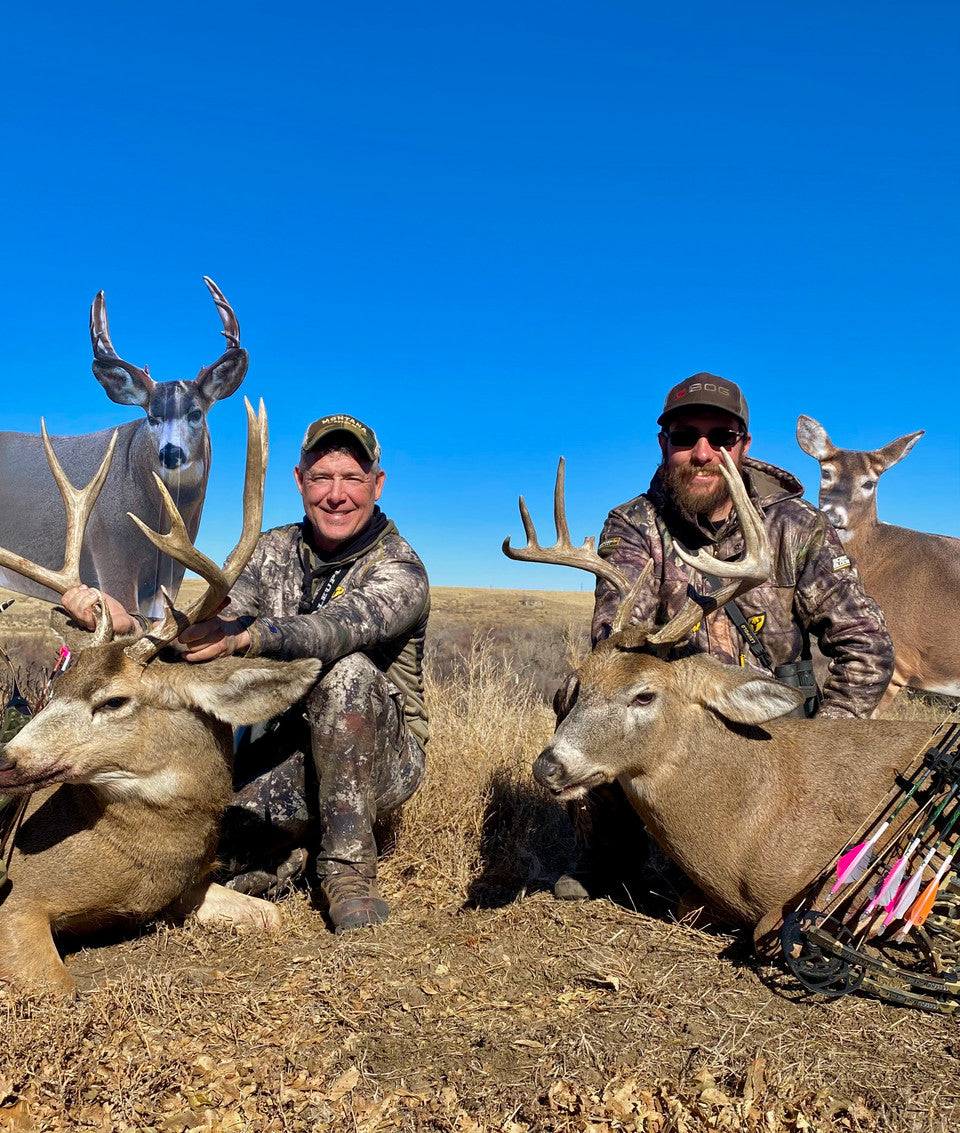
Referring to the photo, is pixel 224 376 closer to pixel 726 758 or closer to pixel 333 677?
pixel 333 677

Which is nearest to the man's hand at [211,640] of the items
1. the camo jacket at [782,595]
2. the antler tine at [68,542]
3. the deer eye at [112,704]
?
the deer eye at [112,704]

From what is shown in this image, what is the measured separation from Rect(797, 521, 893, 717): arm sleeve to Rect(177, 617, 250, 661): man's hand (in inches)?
119

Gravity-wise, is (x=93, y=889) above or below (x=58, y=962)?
above

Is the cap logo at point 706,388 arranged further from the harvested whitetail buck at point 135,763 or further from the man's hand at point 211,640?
the man's hand at point 211,640

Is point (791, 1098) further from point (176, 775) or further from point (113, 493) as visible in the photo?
point (113, 493)

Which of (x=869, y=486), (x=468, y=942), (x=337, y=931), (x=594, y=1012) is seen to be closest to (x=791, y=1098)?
(x=594, y=1012)

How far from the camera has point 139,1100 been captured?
2.75 metres

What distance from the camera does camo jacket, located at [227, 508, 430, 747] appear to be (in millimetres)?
4496

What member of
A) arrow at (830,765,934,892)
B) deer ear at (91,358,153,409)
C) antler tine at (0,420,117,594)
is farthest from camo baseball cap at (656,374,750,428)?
deer ear at (91,358,153,409)

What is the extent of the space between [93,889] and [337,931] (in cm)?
113

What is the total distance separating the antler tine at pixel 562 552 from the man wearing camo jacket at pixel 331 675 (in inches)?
26.3

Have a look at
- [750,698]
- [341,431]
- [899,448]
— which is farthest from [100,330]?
[899,448]

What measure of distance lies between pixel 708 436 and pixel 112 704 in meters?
3.47

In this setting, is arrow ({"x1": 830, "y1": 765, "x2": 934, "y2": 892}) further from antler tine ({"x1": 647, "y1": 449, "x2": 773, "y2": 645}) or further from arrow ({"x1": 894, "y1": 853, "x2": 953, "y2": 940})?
antler tine ({"x1": 647, "y1": 449, "x2": 773, "y2": 645})
